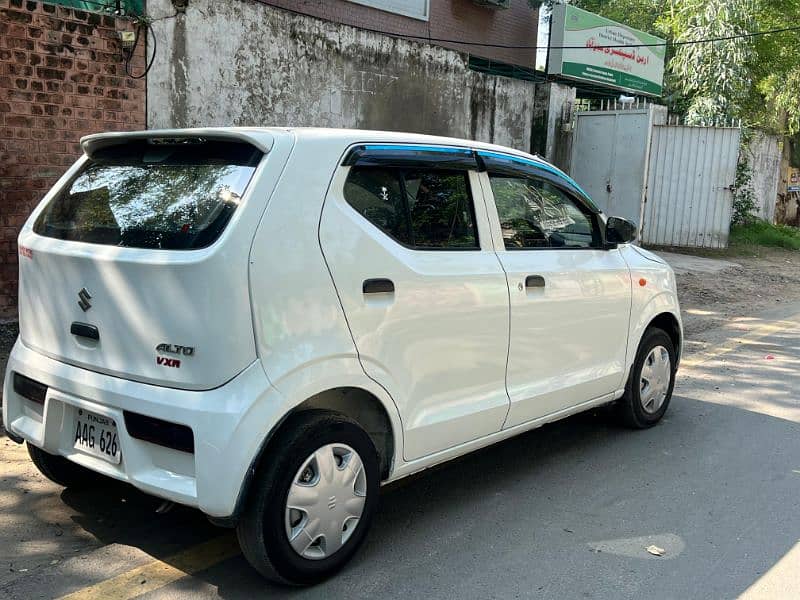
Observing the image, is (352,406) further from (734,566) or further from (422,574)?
(734,566)

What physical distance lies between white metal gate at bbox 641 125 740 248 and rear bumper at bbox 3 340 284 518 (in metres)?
12.7

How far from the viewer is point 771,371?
6.85 meters

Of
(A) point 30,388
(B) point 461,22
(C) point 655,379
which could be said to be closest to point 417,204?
(A) point 30,388

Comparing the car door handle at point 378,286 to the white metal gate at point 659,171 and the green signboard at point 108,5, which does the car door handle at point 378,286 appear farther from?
the white metal gate at point 659,171

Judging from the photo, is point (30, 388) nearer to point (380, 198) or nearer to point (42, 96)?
point (380, 198)

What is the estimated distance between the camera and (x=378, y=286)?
319 cm

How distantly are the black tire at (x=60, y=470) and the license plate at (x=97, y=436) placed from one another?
0.63m

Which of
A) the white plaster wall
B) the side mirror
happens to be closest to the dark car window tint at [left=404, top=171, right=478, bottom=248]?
the side mirror

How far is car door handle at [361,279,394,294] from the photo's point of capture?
10.3 feet

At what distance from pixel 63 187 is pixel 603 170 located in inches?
483

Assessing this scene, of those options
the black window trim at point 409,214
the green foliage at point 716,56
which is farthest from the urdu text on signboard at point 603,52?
the black window trim at point 409,214

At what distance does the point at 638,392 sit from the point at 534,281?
61.3 inches

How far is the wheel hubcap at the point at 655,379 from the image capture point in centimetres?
510

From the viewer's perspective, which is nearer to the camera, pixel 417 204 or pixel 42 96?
pixel 417 204
